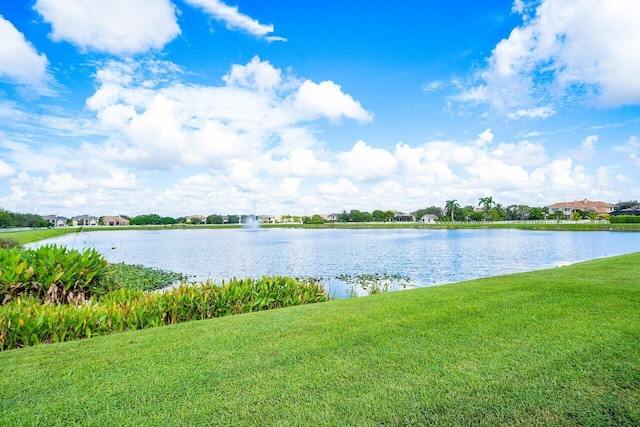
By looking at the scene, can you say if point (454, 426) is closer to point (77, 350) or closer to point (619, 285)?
point (77, 350)

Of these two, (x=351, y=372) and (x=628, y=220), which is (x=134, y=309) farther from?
(x=628, y=220)

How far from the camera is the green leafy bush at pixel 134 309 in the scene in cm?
480

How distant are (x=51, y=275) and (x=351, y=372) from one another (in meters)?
6.37

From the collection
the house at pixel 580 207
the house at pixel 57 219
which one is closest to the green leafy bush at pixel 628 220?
the house at pixel 580 207

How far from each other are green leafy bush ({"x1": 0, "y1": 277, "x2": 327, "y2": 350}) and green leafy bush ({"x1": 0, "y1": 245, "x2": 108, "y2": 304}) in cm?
36

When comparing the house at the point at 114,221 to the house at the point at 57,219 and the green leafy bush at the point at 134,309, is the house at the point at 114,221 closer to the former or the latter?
the house at the point at 57,219

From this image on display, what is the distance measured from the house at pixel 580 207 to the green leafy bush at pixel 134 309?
119 meters

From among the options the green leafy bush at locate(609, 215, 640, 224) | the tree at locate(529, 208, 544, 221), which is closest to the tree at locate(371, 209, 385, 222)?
the tree at locate(529, 208, 544, 221)

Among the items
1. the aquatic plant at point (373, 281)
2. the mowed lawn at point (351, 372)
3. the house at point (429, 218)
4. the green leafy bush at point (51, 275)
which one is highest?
the house at point (429, 218)

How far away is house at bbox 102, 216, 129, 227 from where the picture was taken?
131000mm

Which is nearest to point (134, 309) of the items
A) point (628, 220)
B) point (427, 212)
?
point (628, 220)

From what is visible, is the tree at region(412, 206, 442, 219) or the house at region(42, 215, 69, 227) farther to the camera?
the tree at region(412, 206, 442, 219)

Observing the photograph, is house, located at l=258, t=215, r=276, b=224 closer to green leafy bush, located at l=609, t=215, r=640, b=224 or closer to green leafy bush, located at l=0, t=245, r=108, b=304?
green leafy bush, located at l=609, t=215, r=640, b=224

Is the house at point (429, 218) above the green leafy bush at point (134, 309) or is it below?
above
